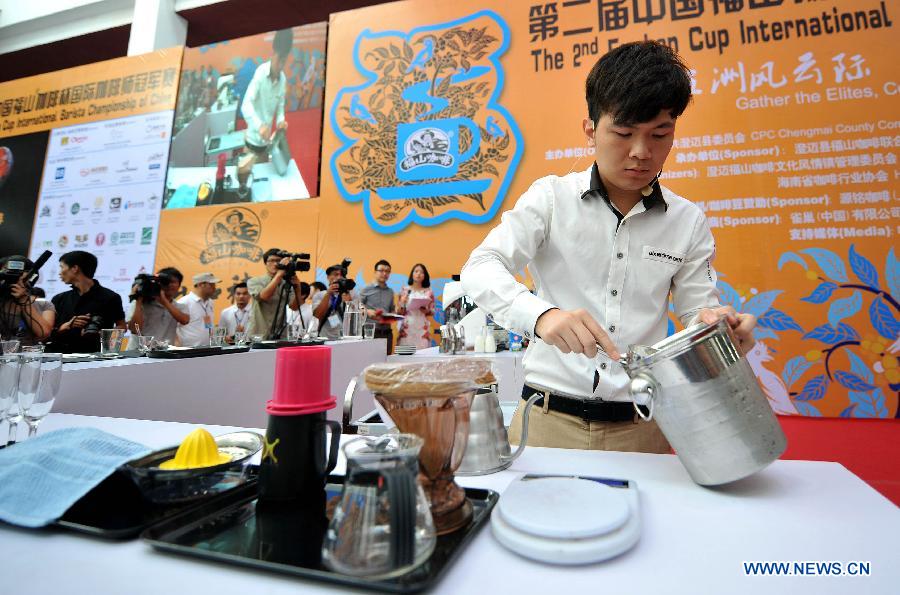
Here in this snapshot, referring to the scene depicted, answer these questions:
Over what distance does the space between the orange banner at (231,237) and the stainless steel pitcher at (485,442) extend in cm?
393

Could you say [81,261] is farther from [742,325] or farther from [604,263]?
[742,325]

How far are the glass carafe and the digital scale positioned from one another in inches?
4.1

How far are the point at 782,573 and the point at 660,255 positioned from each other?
74 centimetres

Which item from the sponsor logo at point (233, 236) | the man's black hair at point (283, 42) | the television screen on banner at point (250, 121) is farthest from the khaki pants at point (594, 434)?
the man's black hair at point (283, 42)

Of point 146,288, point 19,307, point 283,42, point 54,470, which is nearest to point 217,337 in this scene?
point 19,307

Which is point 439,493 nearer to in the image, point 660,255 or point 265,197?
point 660,255

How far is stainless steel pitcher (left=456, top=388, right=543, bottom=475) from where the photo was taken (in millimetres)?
711

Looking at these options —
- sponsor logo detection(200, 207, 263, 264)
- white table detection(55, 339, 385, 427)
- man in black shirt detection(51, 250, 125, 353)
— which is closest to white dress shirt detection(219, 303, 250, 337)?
sponsor logo detection(200, 207, 263, 264)

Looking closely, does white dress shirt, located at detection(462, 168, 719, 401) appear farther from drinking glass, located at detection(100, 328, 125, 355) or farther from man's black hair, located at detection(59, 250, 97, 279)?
man's black hair, located at detection(59, 250, 97, 279)

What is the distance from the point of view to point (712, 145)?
3.39 metres

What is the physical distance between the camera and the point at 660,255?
3.41ft

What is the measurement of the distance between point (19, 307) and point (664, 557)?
10.4 ft

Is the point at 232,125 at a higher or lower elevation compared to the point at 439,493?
higher

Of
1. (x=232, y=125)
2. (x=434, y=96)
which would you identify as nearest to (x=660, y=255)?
(x=434, y=96)
